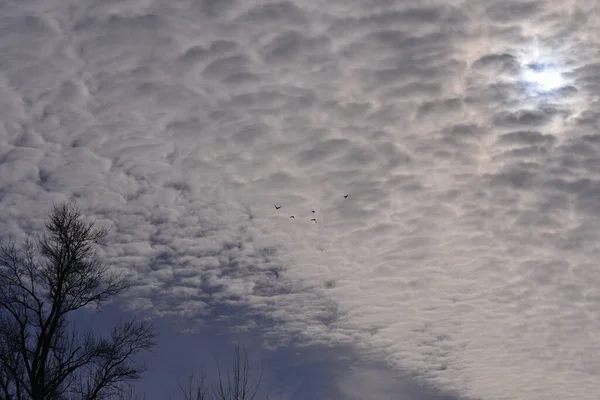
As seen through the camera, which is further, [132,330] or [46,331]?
[132,330]

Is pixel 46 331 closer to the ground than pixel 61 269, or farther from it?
closer to the ground

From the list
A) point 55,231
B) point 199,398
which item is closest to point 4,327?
point 55,231

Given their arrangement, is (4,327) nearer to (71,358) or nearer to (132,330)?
(71,358)

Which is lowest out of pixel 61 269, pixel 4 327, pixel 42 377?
pixel 42 377

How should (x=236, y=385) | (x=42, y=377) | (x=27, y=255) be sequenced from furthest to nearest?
(x=236, y=385), (x=27, y=255), (x=42, y=377)

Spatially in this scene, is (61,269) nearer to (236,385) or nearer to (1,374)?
(1,374)

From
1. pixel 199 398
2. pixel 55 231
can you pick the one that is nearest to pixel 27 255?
pixel 55 231

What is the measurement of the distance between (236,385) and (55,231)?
916 centimetres

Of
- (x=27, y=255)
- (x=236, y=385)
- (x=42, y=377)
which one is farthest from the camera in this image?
(x=236, y=385)

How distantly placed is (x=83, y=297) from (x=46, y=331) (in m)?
1.90

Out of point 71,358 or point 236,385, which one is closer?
point 71,358

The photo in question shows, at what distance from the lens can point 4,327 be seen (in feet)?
90.5

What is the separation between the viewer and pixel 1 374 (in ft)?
91.0

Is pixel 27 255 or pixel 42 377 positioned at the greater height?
pixel 27 255
